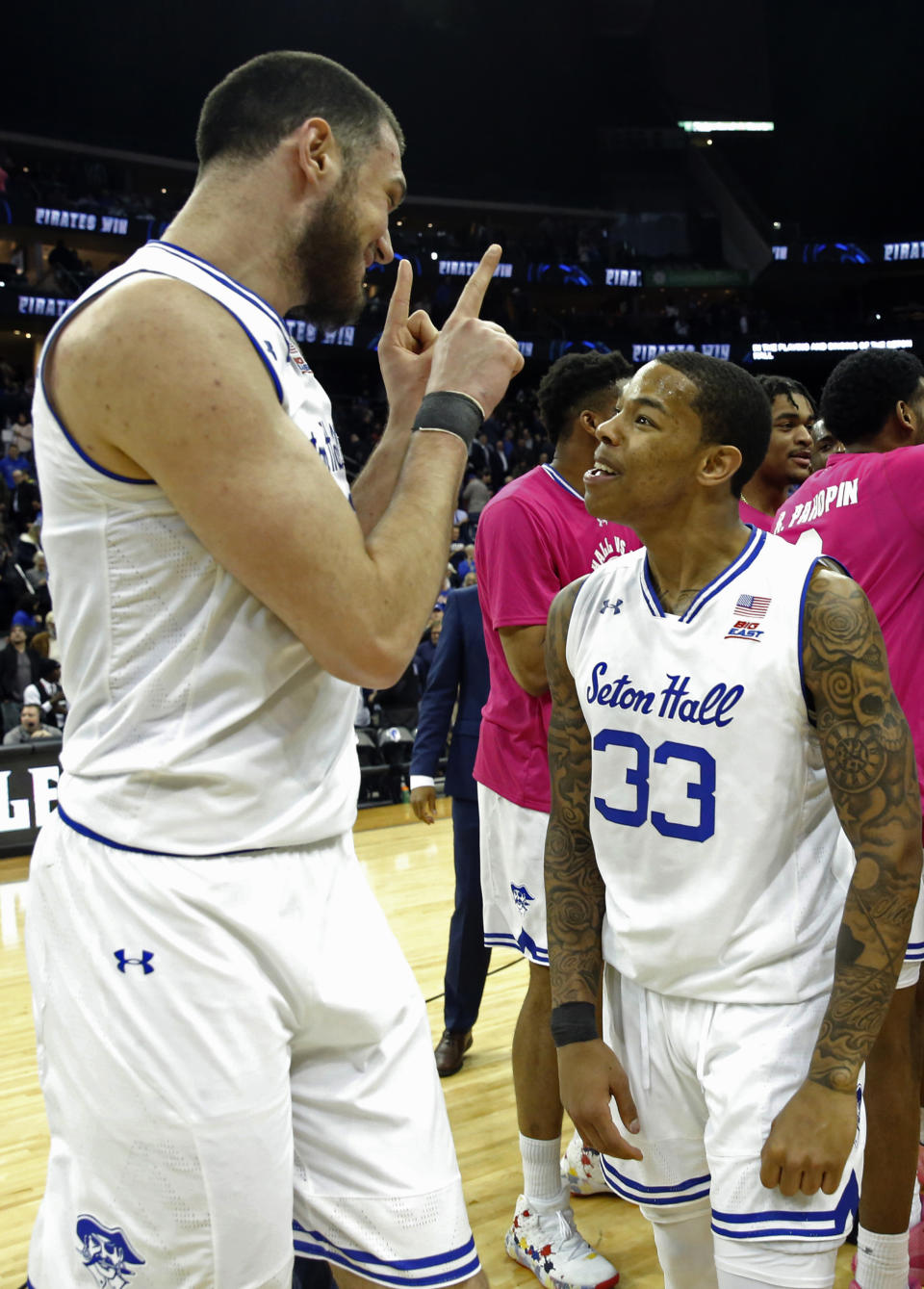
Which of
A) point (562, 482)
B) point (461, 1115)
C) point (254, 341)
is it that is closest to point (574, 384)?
point (562, 482)

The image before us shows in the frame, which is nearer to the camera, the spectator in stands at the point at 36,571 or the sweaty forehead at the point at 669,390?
the sweaty forehead at the point at 669,390

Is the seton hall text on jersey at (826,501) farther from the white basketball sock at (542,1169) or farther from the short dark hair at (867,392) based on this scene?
the white basketball sock at (542,1169)

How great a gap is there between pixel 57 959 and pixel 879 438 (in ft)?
7.78

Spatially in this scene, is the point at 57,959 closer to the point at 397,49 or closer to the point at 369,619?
the point at 369,619

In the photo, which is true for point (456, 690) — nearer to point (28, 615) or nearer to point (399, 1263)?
point (399, 1263)

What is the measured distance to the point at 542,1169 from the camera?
2.83m

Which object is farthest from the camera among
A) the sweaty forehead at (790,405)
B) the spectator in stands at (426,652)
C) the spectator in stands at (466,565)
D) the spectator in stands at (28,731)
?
the spectator in stands at (466,565)

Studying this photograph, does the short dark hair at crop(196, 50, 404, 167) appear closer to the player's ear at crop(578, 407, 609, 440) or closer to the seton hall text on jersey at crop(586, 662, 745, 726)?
the seton hall text on jersey at crop(586, 662, 745, 726)

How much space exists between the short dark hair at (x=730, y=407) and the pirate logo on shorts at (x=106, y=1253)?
4.97 feet

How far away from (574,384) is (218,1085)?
2.32 m

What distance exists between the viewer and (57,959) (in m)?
1.41

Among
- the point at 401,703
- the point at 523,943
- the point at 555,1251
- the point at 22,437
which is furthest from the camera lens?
the point at 22,437

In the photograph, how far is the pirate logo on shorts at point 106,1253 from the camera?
1351 mm

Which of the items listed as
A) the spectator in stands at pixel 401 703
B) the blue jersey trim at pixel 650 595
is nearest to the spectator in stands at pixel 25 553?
the spectator in stands at pixel 401 703
